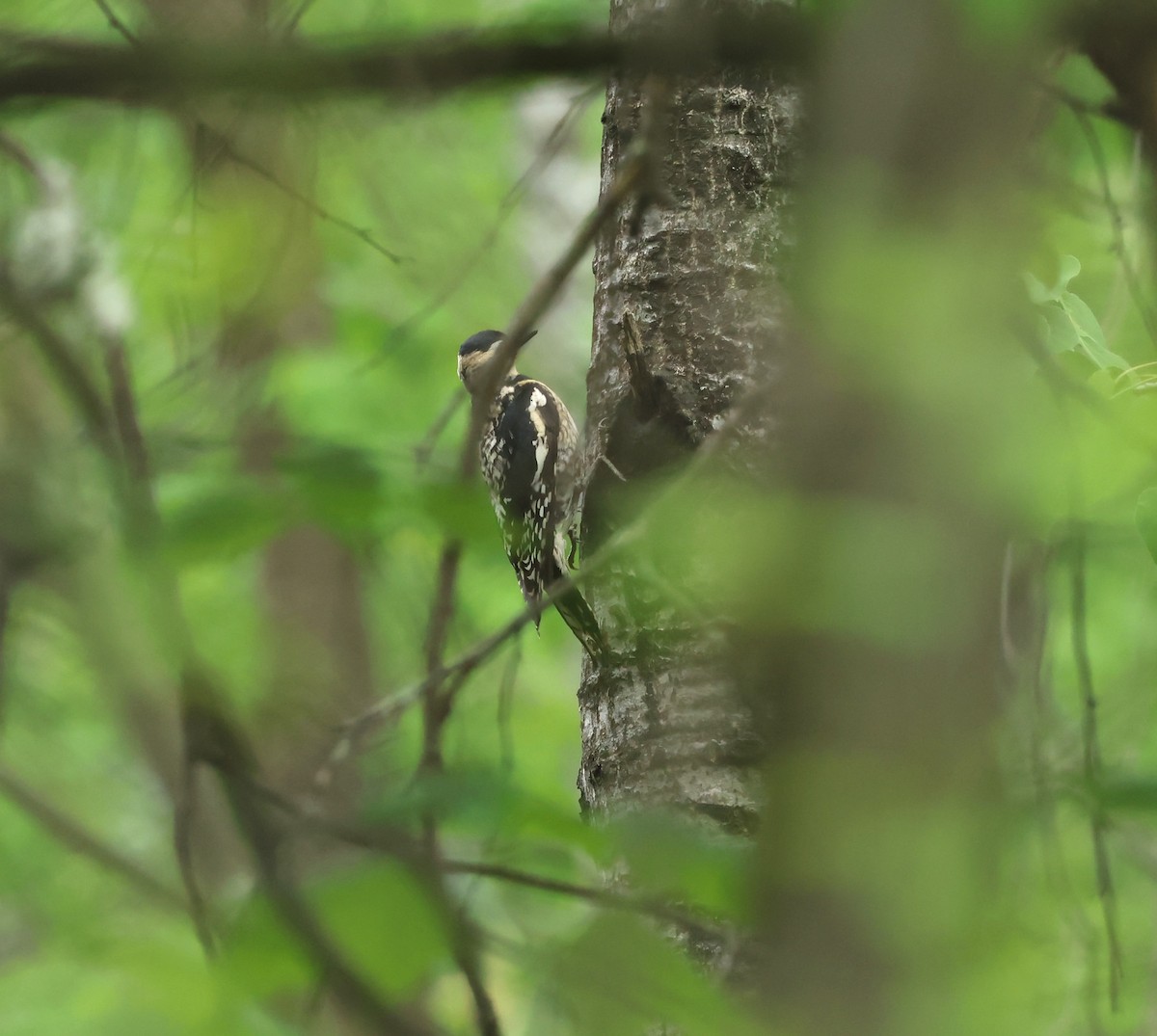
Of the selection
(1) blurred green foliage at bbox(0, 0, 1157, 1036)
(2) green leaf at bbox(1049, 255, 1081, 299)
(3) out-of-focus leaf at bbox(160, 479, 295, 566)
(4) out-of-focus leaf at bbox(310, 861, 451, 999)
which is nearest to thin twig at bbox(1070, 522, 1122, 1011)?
(1) blurred green foliage at bbox(0, 0, 1157, 1036)

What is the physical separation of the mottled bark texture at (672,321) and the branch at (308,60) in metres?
1.15

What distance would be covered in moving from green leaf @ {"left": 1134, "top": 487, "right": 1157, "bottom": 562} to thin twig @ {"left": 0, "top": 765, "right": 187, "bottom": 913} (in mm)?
1248

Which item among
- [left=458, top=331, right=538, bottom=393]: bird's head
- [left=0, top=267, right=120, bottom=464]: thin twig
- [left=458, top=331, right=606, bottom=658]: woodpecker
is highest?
[left=458, top=331, right=538, bottom=393]: bird's head

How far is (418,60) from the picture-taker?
1.66 m

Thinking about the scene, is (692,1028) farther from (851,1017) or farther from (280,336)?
→ (280,336)

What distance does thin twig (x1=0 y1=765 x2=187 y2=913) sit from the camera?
98 cm

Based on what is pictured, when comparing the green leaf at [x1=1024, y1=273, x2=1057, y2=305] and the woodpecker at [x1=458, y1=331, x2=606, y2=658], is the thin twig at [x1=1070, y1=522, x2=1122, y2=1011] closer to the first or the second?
the green leaf at [x1=1024, y1=273, x2=1057, y2=305]

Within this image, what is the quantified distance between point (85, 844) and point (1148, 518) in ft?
4.33

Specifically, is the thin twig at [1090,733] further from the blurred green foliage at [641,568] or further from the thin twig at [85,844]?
the thin twig at [85,844]

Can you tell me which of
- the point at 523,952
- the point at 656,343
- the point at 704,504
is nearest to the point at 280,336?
the point at 656,343

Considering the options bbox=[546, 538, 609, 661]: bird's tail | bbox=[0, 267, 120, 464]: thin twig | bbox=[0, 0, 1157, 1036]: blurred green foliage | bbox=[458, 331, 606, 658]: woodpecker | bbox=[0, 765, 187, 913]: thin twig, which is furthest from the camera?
bbox=[458, 331, 606, 658]: woodpecker

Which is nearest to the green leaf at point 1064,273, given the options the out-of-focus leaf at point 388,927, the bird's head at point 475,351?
the out-of-focus leaf at point 388,927

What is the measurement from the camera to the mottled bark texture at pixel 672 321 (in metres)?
2.70

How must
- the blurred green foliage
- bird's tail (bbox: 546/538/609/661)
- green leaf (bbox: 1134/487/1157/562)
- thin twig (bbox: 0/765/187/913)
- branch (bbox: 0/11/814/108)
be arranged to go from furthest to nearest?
bird's tail (bbox: 546/538/609/661)
green leaf (bbox: 1134/487/1157/562)
branch (bbox: 0/11/814/108)
thin twig (bbox: 0/765/187/913)
the blurred green foliage
